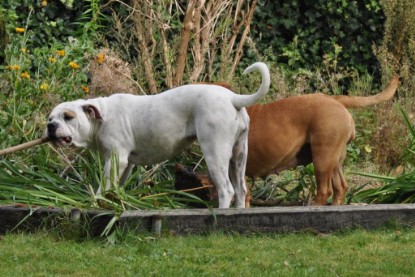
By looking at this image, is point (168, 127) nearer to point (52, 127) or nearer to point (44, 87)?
point (52, 127)

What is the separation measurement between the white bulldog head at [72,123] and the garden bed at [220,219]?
60 centimetres

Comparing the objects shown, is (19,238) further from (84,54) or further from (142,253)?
(84,54)

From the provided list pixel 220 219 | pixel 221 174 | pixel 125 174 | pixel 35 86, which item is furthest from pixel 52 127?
pixel 35 86

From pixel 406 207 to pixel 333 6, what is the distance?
711 centimetres

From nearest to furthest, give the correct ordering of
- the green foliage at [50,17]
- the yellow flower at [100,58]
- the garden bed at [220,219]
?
the garden bed at [220,219]
the yellow flower at [100,58]
the green foliage at [50,17]

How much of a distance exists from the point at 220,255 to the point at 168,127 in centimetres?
146

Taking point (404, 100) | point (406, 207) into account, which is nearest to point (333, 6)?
point (404, 100)

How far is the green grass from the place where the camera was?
5906mm

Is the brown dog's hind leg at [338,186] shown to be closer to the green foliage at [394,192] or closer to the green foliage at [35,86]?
the green foliage at [394,192]

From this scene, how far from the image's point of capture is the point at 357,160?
10.5m

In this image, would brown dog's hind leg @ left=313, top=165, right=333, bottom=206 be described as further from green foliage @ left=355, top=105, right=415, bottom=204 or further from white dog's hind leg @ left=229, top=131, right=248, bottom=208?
white dog's hind leg @ left=229, top=131, right=248, bottom=208

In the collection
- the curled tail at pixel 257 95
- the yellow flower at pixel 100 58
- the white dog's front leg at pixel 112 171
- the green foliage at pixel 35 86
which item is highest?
the curled tail at pixel 257 95

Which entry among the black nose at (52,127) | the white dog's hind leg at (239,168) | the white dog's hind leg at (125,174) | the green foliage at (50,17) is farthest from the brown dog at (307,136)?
the green foliage at (50,17)

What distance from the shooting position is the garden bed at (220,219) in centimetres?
686
